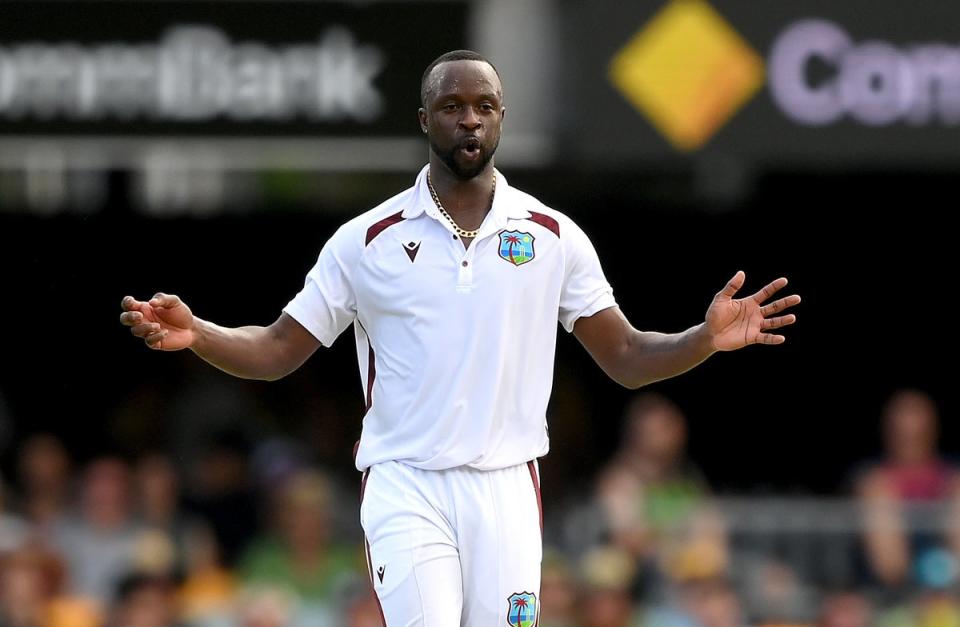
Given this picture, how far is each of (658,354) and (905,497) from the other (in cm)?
563

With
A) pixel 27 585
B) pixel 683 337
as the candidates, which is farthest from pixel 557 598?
pixel 683 337

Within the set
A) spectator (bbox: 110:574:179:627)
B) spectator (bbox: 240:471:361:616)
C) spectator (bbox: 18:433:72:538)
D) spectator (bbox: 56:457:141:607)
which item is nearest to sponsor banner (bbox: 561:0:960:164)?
spectator (bbox: 240:471:361:616)

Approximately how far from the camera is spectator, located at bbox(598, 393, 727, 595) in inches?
413

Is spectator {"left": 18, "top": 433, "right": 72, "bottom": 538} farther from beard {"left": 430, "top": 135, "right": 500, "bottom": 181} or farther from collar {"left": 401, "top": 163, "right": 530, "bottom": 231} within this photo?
beard {"left": 430, "top": 135, "right": 500, "bottom": 181}

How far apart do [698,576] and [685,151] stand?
2.65 metres

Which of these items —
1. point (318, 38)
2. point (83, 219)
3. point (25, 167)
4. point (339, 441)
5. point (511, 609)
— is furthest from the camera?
point (83, 219)

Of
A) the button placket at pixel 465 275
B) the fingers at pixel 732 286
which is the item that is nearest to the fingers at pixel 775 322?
the fingers at pixel 732 286

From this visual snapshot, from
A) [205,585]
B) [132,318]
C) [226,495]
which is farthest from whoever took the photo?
[226,495]

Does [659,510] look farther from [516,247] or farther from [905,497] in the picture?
[516,247]

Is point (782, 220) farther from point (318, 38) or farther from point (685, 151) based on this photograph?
point (318, 38)

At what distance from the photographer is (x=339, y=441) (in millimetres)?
13422

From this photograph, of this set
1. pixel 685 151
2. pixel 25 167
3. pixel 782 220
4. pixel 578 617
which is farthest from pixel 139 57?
pixel 782 220

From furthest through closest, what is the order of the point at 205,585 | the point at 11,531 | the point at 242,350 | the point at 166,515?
the point at 166,515
the point at 11,531
the point at 205,585
the point at 242,350

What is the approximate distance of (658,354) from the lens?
593cm
